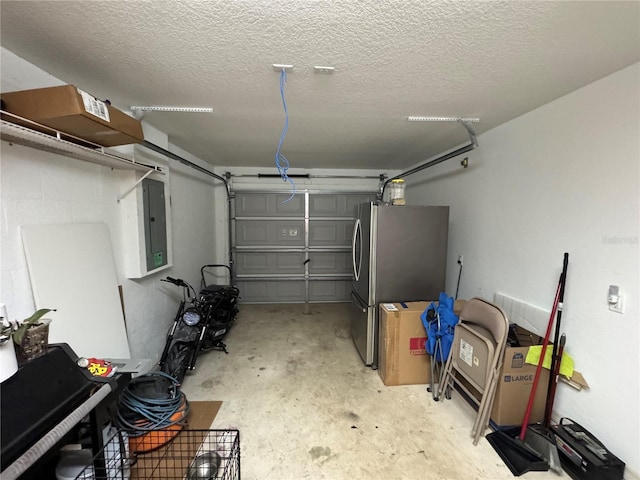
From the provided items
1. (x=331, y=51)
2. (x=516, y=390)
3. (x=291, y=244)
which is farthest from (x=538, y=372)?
(x=291, y=244)

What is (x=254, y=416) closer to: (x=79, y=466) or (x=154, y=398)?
(x=154, y=398)

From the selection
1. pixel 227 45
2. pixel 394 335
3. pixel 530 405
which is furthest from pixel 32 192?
pixel 530 405

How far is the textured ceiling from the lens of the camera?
1023mm

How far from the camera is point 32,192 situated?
4.50 feet

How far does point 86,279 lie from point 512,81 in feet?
9.44

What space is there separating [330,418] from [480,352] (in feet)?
3.89

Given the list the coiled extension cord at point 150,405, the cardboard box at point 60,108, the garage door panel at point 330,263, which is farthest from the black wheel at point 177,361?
the garage door panel at point 330,263

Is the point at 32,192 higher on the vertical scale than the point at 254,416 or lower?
higher

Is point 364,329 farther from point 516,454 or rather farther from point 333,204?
point 333,204

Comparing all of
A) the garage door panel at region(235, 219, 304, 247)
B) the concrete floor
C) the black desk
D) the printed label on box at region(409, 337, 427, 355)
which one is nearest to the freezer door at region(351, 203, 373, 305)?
the printed label on box at region(409, 337, 427, 355)

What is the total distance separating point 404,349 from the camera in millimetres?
2395

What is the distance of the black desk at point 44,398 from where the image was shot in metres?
0.79

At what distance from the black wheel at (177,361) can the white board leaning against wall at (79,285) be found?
58 cm

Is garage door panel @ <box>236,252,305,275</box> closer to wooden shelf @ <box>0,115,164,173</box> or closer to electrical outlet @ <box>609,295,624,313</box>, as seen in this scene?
wooden shelf @ <box>0,115,164,173</box>
